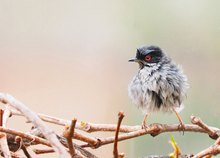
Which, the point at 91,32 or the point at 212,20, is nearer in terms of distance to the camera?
the point at 212,20

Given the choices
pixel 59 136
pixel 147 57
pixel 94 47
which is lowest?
pixel 59 136

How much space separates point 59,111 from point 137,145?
57 cm

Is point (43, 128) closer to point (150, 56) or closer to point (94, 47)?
point (150, 56)

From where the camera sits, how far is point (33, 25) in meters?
2.46

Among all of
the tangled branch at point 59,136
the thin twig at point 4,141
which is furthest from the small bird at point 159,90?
the thin twig at point 4,141

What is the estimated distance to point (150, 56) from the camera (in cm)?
142

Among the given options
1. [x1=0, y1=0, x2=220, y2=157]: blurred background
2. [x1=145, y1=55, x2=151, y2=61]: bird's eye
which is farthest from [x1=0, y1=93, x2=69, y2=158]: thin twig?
[x1=0, y1=0, x2=220, y2=157]: blurred background

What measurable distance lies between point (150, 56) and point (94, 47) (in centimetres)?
99

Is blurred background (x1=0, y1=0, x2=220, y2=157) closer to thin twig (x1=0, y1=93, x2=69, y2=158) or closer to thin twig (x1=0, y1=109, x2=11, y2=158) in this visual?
thin twig (x1=0, y1=109, x2=11, y2=158)

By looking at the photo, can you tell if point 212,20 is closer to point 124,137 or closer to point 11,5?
point 11,5

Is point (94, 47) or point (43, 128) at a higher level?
point (94, 47)

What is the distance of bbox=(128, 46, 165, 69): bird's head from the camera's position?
1.42 meters

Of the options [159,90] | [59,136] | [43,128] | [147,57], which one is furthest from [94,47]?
[43,128]

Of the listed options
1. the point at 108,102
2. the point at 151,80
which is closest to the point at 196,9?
the point at 108,102
